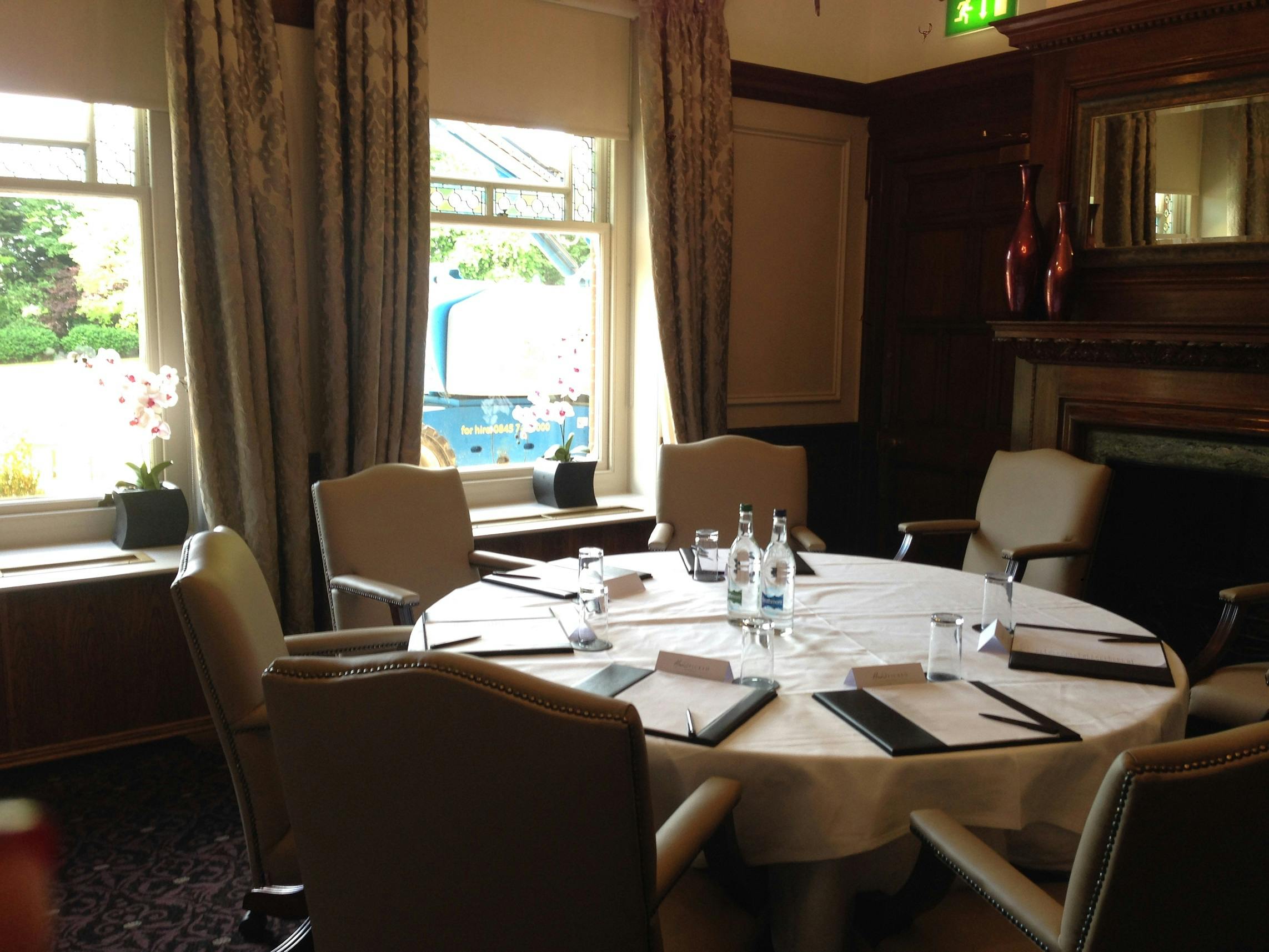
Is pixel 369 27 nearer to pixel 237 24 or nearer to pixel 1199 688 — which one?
pixel 237 24

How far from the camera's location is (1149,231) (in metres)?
3.58

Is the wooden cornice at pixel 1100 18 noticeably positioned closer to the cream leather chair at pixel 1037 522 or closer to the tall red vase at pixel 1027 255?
the tall red vase at pixel 1027 255

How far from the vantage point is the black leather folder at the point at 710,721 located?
1.59 m

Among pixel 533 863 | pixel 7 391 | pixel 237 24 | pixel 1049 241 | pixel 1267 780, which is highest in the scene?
pixel 237 24

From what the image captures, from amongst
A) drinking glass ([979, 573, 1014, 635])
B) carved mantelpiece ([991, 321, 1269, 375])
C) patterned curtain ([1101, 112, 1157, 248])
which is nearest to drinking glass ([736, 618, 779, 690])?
drinking glass ([979, 573, 1014, 635])

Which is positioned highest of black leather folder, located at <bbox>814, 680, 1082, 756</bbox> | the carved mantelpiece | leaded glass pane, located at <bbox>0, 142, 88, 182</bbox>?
leaded glass pane, located at <bbox>0, 142, 88, 182</bbox>

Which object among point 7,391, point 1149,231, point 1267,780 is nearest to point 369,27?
point 7,391

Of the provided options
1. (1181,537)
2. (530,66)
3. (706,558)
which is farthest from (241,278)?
(1181,537)

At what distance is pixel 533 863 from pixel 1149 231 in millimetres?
3283

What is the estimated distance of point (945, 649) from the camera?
187 centimetres

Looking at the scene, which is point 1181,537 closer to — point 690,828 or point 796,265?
point 796,265

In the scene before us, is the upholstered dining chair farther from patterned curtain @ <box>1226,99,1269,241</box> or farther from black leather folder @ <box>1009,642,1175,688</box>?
patterned curtain @ <box>1226,99,1269,241</box>

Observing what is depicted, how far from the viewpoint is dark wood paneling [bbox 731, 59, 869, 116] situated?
4434 mm

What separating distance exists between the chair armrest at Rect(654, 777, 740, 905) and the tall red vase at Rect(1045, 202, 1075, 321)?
9.09ft
